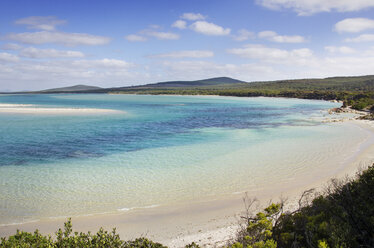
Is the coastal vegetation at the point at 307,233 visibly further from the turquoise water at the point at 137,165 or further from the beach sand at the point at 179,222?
the turquoise water at the point at 137,165

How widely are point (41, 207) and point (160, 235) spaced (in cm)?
438

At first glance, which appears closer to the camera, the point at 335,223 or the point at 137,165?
the point at 335,223

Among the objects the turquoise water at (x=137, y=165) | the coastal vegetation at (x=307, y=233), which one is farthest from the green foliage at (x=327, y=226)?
the turquoise water at (x=137, y=165)

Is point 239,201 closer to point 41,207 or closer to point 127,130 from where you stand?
point 41,207

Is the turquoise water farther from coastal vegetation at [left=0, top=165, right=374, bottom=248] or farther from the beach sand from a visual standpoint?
coastal vegetation at [left=0, top=165, right=374, bottom=248]

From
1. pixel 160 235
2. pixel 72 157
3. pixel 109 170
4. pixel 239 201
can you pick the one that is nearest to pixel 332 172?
pixel 239 201

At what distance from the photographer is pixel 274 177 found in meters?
11.6

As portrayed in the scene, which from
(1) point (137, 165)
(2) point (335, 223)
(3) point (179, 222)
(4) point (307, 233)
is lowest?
(3) point (179, 222)

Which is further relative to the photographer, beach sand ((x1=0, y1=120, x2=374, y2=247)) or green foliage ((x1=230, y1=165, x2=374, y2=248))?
beach sand ((x1=0, y1=120, x2=374, y2=247))

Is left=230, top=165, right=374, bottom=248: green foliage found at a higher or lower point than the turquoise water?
higher

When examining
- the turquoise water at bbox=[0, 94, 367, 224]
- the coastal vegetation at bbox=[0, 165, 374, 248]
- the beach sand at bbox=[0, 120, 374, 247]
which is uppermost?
the coastal vegetation at bbox=[0, 165, 374, 248]

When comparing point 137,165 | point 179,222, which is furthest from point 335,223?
point 137,165

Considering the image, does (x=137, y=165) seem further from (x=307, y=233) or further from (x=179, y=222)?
(x=307, y=233)

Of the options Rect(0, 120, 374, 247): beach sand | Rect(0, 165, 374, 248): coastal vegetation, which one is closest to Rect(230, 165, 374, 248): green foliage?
Rect(0, 165, 374, 248): coastal vegetation
